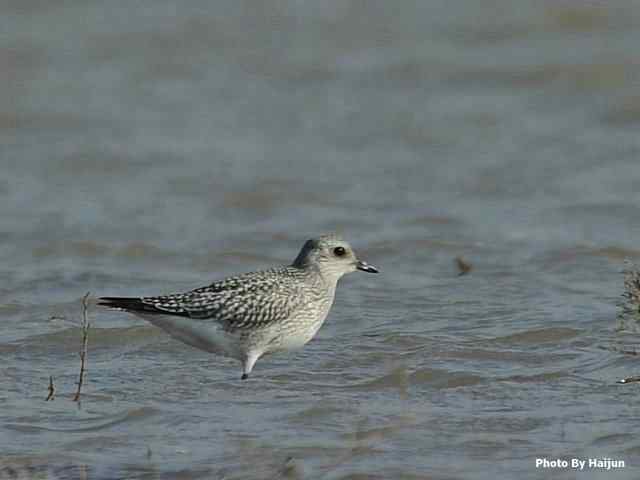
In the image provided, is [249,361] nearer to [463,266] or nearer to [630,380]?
[630,380]

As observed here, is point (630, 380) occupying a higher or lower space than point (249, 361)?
lower

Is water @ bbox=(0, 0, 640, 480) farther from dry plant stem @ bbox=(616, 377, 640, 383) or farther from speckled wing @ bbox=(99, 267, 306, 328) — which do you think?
speckled wing @ bbox=(99, 267, 306, 328)

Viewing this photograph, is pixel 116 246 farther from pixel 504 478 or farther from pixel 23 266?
pixel 504 478

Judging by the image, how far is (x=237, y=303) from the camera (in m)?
9.25

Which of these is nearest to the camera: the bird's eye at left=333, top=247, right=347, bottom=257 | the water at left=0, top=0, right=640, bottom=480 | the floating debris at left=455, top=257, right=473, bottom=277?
the water at left=0, top=0, right=640, bottom=480

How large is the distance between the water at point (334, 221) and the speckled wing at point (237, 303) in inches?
14.6

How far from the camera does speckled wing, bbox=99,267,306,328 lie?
915cm

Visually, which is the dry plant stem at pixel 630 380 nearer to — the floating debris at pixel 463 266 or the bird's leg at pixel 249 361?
the bird's leg at pixel 249 361

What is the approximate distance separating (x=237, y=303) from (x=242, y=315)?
78 mm

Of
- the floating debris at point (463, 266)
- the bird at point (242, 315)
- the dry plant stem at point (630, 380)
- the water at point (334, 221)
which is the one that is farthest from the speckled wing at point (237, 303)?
the floating debris at point (463, 266)

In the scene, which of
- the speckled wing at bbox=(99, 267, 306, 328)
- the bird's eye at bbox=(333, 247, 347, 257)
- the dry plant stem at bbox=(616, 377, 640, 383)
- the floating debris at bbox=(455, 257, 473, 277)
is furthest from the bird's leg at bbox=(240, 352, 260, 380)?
the floating debris at bbox=(455, 257, 473, 277)

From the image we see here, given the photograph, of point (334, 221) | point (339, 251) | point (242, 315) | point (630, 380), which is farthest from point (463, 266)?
point (630, 380)

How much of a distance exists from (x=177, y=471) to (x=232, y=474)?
259 mm

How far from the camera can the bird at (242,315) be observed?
913cm
